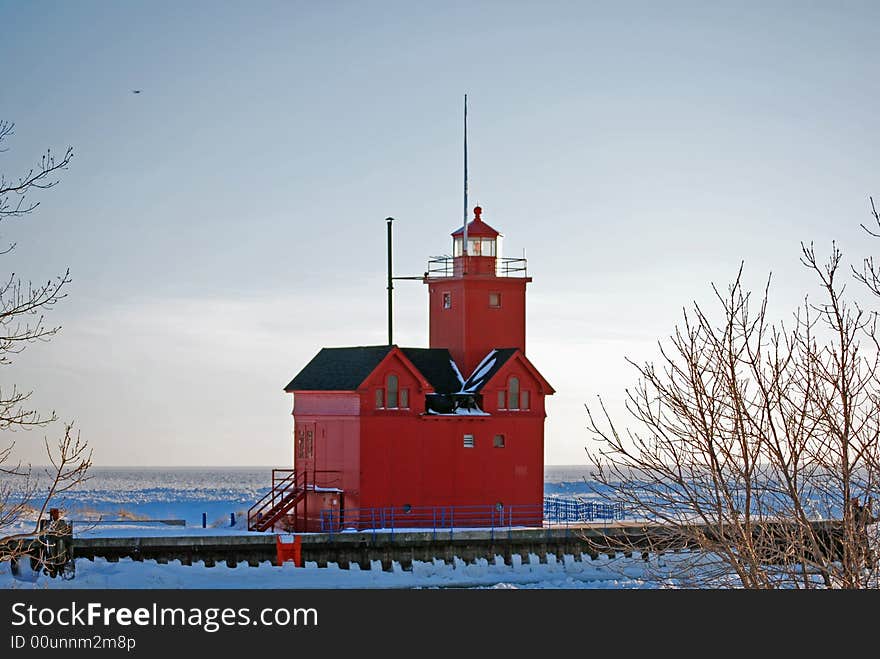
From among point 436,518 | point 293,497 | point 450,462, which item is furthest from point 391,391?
point 293,497

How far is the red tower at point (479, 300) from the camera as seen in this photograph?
4753 centimetres

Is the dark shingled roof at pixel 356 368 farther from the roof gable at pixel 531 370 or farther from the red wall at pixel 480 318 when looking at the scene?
the roof gable at pixel 531 370

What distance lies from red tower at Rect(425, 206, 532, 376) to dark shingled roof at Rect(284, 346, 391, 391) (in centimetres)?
349

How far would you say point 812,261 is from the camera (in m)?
14.2

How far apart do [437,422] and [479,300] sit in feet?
16.1

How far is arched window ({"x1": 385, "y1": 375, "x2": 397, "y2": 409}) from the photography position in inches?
1743

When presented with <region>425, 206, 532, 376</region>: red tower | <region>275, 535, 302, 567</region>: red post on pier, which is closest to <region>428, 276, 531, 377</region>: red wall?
<region>425, 206, 532, 376</region>: red tower

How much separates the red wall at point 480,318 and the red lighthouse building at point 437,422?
33 mm

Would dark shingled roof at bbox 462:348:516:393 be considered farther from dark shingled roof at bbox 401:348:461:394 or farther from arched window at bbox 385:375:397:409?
arched window at bbox 385:375:397:409

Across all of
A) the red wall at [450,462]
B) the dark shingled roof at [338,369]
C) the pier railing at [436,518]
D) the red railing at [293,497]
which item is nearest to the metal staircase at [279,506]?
the red railing at [293,497]

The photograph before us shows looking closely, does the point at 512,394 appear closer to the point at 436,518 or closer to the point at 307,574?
the point at 436,518

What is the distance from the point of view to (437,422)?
4500 cm
